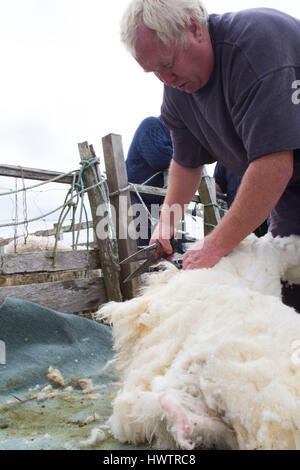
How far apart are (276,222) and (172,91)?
0.94 m

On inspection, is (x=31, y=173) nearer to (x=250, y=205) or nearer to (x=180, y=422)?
(x=250, y=205)

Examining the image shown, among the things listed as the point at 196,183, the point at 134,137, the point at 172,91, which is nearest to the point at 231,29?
the point at 172,91

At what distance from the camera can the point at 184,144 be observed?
7.18 feet

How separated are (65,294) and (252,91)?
6.74 ft

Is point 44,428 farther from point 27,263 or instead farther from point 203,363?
point 27,263

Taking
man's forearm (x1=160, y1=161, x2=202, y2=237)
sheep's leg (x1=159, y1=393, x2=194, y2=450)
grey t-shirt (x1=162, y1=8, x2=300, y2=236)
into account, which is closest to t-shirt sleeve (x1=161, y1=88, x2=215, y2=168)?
man's forearm (x1=160, y1=161, x2=202, y2=237)

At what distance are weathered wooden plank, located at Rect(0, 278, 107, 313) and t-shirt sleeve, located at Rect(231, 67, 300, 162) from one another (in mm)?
1912

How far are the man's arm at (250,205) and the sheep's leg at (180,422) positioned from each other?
0.70 meters

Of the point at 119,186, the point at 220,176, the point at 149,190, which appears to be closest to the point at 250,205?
the point at 119,186

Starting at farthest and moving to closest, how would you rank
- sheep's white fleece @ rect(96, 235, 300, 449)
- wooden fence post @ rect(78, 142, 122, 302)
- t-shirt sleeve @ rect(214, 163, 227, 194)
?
t-shirt sleeve @ rect(214, 163, 227, 194) → wooden fence post @ rect(78, 142, 122, 302) → sheep's white fleece @ rect(96, 235, 300, 449)

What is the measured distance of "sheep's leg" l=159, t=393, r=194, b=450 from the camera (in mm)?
971

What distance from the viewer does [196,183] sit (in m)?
2.29

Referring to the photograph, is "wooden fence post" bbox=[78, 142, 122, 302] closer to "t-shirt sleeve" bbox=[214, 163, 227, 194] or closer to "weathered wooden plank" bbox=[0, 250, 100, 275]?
"weathered wooden plank" bbox=[0, 250, 100, 275]

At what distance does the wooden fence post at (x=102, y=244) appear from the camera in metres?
3.05
